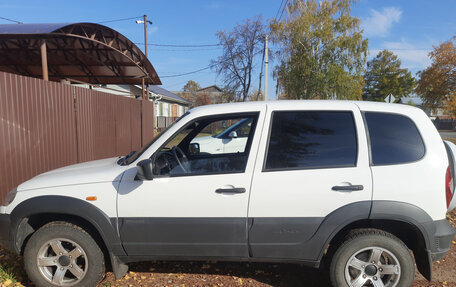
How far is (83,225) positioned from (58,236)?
0.22 meters

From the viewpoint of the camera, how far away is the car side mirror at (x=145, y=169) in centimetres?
248

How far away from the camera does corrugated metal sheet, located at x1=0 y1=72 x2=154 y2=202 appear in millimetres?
4480

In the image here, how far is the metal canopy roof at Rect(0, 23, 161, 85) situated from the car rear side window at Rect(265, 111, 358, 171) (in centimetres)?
576

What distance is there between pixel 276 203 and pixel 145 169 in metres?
1.17

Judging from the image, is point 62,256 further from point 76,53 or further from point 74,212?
point 76,53

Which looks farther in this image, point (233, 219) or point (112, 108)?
point (112, 108)

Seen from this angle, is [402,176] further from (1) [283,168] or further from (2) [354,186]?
(1) [283,168]

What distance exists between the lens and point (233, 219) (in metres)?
2.56

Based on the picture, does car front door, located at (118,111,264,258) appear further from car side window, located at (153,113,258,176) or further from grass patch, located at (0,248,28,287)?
grass patch, located at (0,248,28,287)

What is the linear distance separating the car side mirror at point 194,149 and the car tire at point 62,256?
1471 mm

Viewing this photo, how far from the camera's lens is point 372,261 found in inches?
101

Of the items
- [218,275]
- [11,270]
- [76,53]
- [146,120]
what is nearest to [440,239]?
[218,275]

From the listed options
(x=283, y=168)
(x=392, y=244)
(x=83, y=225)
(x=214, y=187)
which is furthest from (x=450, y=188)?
(x=83, y=225)

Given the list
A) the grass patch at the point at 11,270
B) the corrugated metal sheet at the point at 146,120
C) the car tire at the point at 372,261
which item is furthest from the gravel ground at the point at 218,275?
the corrugated metal sheet at the point at 146,120
